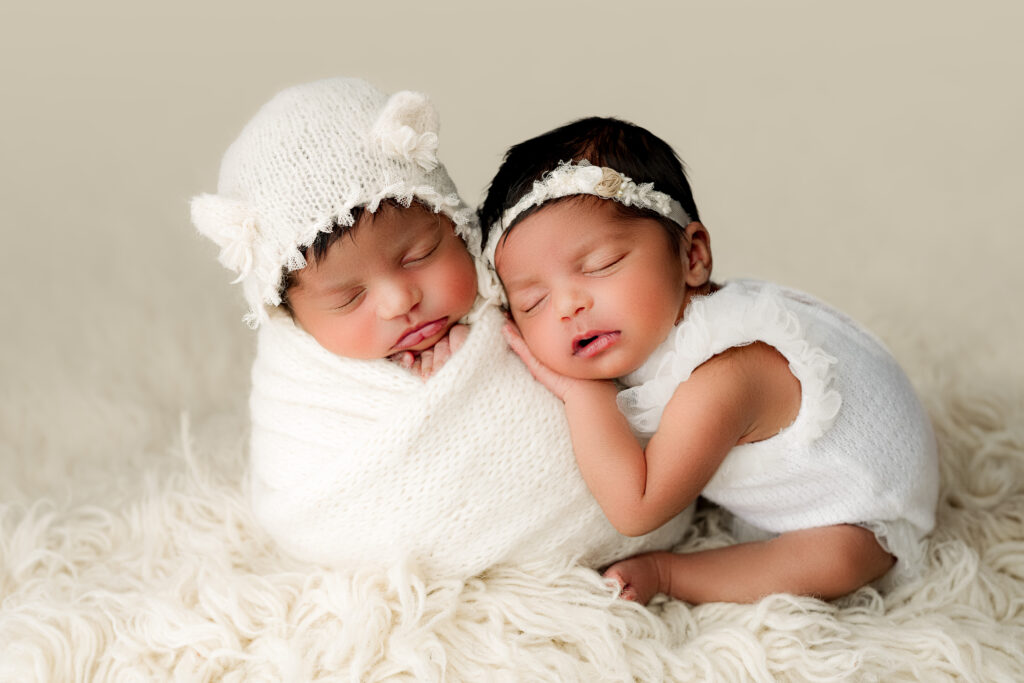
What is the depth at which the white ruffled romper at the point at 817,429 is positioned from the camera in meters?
1.22

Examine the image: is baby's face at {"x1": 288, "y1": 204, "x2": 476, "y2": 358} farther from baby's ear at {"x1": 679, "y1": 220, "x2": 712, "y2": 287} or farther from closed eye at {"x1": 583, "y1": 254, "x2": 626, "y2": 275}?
baby's ear at {"x1": 679, "y1": 220, "x2": 712, "y2": 287}

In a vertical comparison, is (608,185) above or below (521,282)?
above

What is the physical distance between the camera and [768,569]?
4.28 ft

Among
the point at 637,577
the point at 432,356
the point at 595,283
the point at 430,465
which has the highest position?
the point at 595,283

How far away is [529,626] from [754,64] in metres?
2.41

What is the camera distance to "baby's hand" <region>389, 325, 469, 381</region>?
1.28 m

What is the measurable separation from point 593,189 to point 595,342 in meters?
0.19

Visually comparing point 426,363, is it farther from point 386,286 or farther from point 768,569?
point 768,569

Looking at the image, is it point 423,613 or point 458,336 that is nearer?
point 423,613

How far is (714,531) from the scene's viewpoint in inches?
58.7

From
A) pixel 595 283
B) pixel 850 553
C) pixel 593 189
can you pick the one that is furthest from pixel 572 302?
pixel 850 553

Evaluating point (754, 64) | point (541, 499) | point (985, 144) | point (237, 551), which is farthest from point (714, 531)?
point (754, 64)

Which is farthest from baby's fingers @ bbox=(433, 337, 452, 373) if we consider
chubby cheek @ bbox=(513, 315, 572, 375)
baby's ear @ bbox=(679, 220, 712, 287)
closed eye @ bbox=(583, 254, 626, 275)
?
baby's ear @ bbox=(679, 220, 712, 287)

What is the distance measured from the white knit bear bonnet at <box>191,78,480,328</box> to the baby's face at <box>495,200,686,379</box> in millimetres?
140
